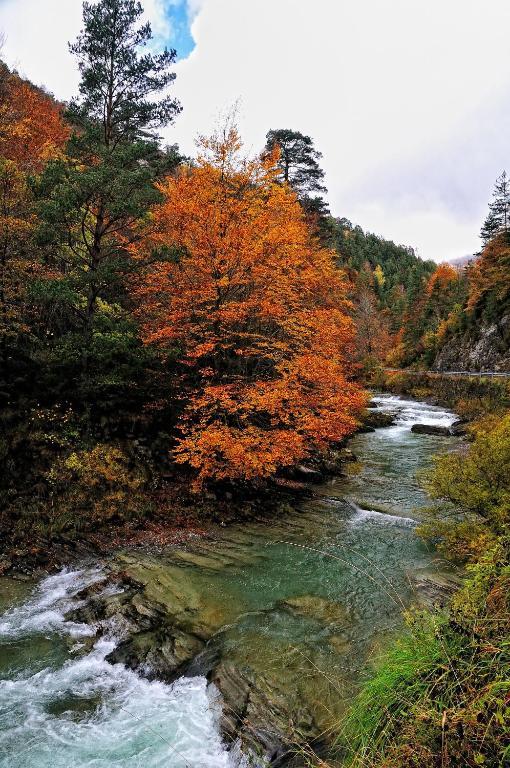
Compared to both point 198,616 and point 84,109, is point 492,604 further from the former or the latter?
point 84,109

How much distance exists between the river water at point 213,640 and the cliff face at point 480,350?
100 ft

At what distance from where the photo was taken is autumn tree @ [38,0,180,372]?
11.0 meters

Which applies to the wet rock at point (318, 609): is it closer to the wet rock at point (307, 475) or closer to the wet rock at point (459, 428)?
the wet rock at point (307, 475)

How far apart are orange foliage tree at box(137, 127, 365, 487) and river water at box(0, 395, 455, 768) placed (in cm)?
249

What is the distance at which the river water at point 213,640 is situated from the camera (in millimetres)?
5375

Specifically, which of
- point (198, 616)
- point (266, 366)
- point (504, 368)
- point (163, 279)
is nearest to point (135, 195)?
point (163, 279)

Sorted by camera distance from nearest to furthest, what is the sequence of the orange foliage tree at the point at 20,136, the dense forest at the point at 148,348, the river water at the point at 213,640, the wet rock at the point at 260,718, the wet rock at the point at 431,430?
the wet rock at the point at 260,718 < the river water at the point at 213,640 < the dense forest at the point at 148,348 < the orange foliage tree at the point at 20,136 < the wet rock at the point at 431,430

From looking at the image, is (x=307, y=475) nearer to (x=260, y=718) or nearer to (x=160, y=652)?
(x=160, y=652)

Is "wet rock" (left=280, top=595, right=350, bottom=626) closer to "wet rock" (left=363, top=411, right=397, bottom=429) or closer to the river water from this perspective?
the river water

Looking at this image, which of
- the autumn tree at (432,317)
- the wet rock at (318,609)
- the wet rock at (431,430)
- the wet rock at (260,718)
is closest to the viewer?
the wet rock at (260,718)

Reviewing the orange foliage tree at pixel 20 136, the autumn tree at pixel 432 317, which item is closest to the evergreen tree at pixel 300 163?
the orange foliage tree at pixel 20 136

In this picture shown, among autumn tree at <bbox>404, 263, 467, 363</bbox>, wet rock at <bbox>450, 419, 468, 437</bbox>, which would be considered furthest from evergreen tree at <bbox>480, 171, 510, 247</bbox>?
wet rock at <bbox>450, 419, 468, 437</bbox>

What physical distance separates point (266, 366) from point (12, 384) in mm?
7752

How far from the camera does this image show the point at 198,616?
7.58 metres
